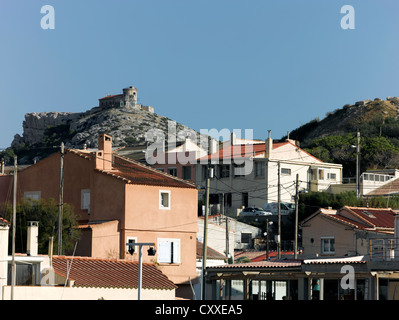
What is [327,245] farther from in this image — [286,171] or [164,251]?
[286,171]

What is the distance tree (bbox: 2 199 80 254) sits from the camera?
48906 millimetres

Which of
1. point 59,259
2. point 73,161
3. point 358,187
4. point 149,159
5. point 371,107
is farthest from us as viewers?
point 371,107

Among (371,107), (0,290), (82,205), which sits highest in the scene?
(371,107)

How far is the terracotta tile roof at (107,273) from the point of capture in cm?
4153

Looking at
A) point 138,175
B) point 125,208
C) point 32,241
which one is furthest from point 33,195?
point 32,241

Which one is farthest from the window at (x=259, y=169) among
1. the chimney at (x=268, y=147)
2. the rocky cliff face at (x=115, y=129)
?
the rocky cliff face at (x=115, y=129)

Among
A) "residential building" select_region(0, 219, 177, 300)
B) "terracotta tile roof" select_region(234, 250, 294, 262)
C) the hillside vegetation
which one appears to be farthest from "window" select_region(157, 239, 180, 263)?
the hillside vegetation

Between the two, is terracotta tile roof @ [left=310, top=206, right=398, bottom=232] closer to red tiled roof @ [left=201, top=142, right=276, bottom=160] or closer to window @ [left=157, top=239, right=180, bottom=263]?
window @ [left=157, top=239, right=180, bottom=263]

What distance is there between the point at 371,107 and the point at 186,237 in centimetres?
10071

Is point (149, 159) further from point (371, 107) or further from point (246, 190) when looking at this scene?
point (371, 107)

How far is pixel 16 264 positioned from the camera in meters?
39.8

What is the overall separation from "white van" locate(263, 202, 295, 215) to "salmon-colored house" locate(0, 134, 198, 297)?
24.7 meters
